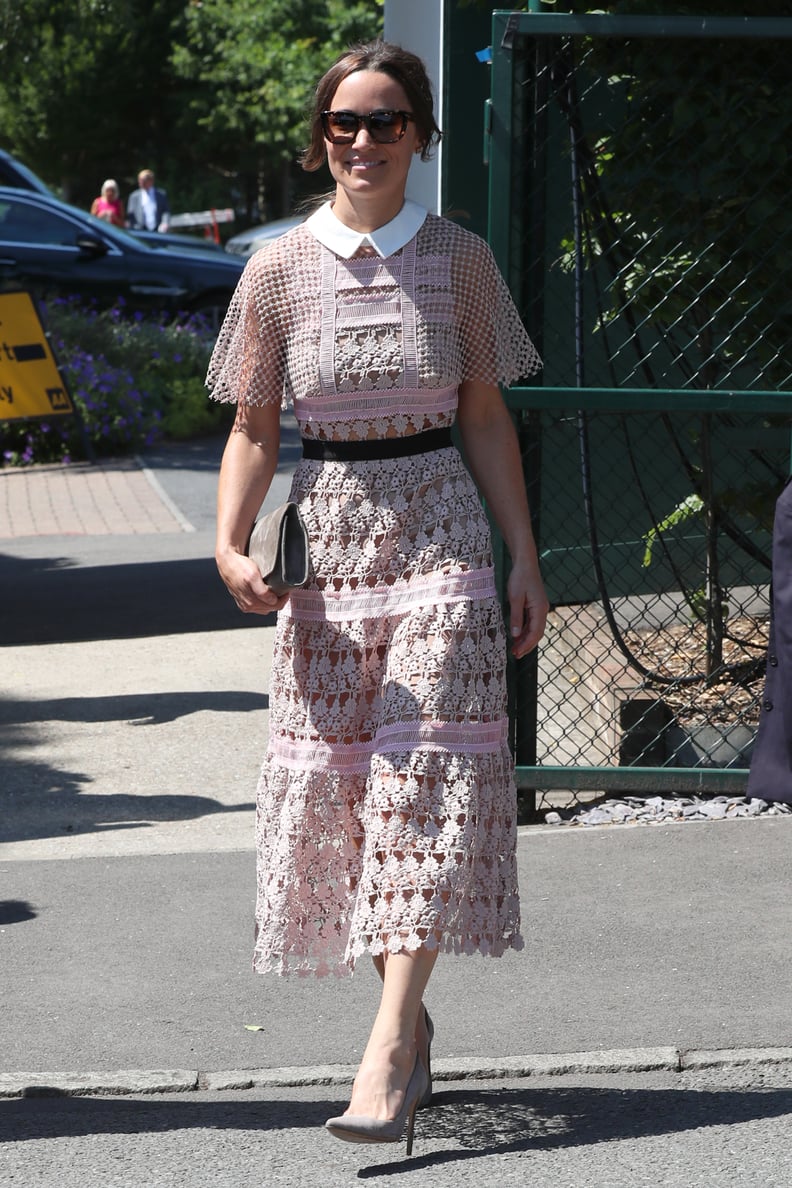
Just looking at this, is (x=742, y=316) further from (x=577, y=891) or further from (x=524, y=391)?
(x=577, y=891)

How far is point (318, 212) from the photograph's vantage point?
360 centimetres

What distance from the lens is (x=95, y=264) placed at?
1814 centimetres

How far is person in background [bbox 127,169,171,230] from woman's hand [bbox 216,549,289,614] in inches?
986

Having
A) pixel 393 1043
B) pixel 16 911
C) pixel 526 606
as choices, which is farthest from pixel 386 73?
pixel 16 911

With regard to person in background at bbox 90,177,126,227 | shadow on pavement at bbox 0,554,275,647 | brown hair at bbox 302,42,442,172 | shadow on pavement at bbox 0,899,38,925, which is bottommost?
shadow on pavement at bbox 0,899,38,925

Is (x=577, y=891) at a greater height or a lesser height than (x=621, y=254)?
lesser

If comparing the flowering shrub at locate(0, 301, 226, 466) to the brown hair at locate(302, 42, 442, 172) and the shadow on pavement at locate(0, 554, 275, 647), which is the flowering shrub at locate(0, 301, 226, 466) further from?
the brown hair at locate(302, 42, 442, 172)

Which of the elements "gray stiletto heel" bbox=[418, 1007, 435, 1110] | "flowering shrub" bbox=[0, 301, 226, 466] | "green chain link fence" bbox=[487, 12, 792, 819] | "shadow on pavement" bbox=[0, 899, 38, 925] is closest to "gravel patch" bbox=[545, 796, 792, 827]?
"green chain link fence" bbox=[487, 12, 792, 819]

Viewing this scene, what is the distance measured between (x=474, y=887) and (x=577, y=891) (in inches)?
66.3

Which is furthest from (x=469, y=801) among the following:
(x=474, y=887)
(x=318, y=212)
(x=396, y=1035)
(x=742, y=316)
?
(x=742, y=316)

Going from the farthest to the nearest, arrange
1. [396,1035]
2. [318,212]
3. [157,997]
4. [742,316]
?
[742,316] → [157,997] → [318,212] → [396,1035]

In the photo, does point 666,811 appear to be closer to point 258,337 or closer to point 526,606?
point 526,606

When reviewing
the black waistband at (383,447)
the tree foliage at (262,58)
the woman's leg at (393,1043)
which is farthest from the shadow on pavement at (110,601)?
the tree foliage at (262,58)

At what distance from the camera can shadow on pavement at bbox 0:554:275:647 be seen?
915 cm
